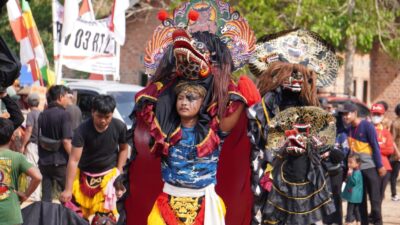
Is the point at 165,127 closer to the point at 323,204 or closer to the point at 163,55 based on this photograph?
the point at 163,55

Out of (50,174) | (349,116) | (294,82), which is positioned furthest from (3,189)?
(349,116)

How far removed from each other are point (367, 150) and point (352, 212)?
0.91 meters

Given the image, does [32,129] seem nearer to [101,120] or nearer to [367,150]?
[101,120]

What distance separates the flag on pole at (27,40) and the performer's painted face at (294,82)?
7.18 m

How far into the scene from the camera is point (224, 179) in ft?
23.4

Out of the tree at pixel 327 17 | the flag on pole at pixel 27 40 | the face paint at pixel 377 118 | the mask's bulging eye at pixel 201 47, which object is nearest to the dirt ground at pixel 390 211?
the face paint at pixel 377 118

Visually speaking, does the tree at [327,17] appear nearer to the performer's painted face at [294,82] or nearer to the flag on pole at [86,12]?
the flag on pole at [86,12]

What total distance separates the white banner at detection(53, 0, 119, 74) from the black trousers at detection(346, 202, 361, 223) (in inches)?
209

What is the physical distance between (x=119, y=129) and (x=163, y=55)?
3059 millimetres

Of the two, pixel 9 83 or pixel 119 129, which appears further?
pixel 119 129

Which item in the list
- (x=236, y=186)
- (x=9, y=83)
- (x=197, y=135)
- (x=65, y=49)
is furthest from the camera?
(x=65, y=49)

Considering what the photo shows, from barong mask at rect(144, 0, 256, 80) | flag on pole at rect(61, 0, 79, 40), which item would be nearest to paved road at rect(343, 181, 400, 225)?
flag on pole at rect(61, 0, 79, 40)

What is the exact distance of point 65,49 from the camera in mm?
15688

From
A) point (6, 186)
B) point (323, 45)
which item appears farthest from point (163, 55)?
point (323, 45)
